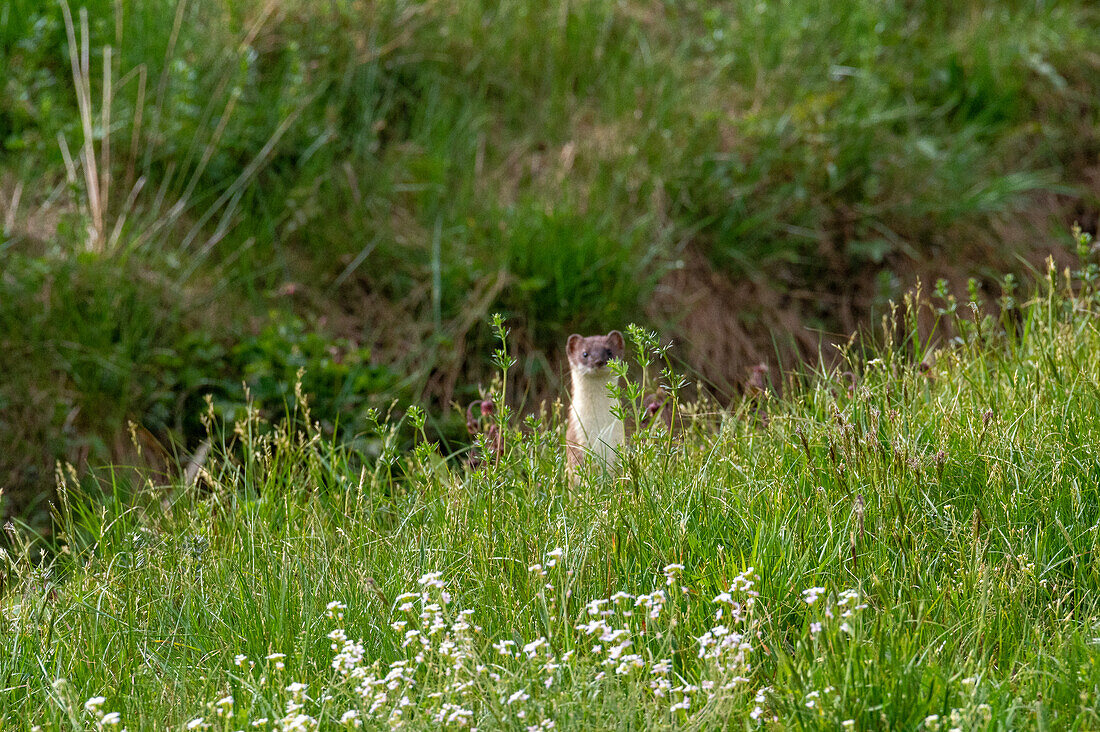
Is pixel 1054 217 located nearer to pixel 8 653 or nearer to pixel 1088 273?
pixel 1088 273

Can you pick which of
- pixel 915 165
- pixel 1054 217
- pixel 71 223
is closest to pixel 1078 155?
pixel 1054 217

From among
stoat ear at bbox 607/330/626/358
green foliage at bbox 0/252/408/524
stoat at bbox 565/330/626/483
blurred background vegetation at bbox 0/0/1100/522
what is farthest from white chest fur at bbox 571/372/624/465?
green foliage at bbox 0/252/408/524

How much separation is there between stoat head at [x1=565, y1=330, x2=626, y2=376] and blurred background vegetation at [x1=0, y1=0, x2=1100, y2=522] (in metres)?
1.55

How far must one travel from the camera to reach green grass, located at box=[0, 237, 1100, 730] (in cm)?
247

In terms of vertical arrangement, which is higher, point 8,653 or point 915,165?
point 915,165

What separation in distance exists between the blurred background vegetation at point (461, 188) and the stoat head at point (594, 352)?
1.55 m

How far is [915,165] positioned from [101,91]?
525 cm

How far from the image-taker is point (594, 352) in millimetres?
4625

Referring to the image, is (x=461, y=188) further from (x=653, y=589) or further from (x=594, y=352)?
(x=653, y=589)

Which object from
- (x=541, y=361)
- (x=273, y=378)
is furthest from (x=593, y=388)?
(x=273, y=378)

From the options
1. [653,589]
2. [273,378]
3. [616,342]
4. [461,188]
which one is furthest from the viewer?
[461,188]

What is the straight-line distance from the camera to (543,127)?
792cm

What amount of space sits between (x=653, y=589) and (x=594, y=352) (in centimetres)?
175

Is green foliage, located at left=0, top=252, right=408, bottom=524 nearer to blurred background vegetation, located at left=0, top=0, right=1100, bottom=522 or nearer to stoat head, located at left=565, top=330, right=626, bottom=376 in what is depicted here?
blurred background vegetation, located at left=0, top=0, right=1100, bottom=522
